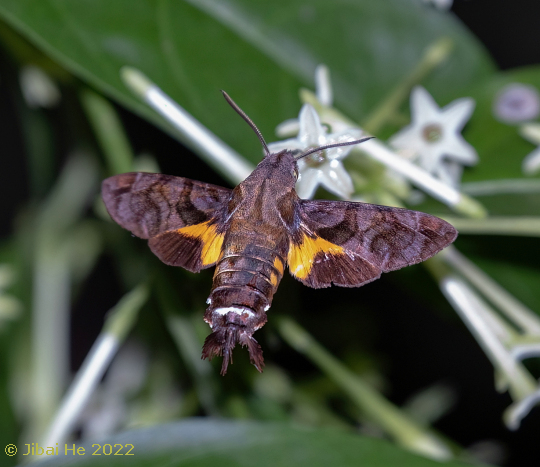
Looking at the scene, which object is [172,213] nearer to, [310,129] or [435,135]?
[310,129]

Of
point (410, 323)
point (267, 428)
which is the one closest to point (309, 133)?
point (267, 428)

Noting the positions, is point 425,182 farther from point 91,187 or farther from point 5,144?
point 5,144

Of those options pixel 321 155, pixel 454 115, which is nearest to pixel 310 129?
pixel 321 155

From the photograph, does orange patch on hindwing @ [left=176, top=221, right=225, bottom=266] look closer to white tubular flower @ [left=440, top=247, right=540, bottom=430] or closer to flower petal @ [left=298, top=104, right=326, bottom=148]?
flower petal @ [left=298, top=104, right=326, bottom=148]

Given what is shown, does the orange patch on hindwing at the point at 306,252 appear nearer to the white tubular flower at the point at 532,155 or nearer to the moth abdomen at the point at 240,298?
the moth abdomen at the point at 240,298

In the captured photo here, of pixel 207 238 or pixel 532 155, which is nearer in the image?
pixel 207 238

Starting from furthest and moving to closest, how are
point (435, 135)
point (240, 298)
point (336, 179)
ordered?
point (435, 135), point (336, 179), point (240, 298)

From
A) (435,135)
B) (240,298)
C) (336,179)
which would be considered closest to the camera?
(240,298)

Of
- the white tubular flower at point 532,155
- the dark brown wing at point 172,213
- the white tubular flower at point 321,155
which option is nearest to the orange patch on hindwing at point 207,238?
the dark brown wing at point 172,213
